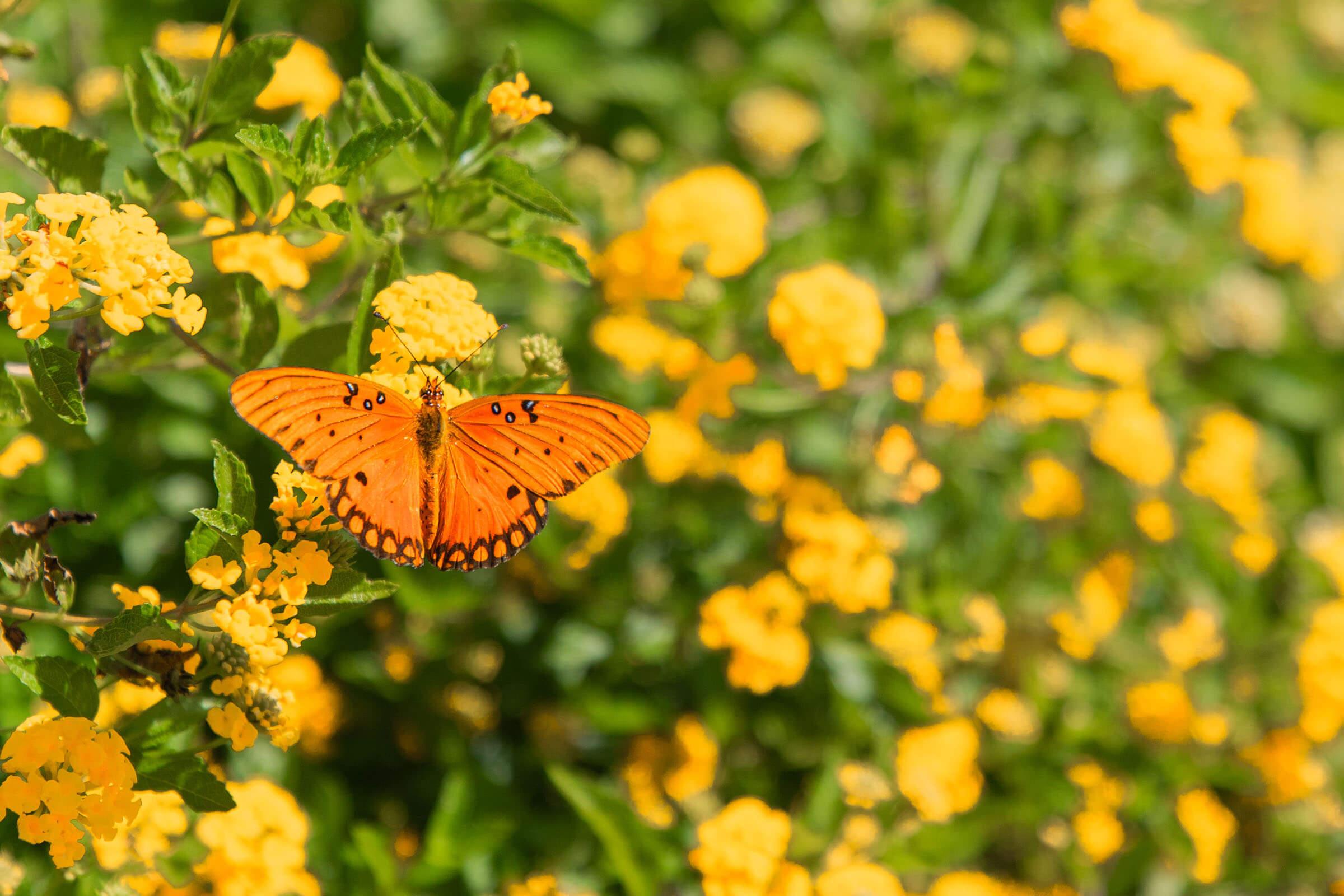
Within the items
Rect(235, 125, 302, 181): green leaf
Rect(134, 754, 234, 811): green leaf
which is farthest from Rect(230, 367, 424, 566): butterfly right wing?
Rect(134, 754, 234, 811): green leaf

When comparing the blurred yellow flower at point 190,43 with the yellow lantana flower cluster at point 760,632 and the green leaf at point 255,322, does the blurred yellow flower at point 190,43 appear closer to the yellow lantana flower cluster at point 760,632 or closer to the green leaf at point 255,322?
the green leaf at point 255,322

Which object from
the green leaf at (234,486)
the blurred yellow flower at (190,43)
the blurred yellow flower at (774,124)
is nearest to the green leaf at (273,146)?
the green leaf at (234,486)

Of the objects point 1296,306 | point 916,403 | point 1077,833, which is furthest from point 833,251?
point 1296,306

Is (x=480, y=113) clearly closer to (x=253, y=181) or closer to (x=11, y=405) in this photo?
(x=253, y=181)

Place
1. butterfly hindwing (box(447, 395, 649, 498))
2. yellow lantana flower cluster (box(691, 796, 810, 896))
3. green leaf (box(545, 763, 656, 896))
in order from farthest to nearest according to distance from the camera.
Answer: green leaf (box(545, 763, 656, 896)) < yellow lantana flower cluster (box(691, 796, 810, 896)) < butterfly hindwing (box(447, 395, 649, 498))

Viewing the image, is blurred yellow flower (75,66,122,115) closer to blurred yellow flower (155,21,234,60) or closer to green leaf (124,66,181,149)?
blurred yellow flower (155,21,234,60)

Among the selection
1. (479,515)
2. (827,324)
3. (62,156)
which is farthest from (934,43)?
(62,156)

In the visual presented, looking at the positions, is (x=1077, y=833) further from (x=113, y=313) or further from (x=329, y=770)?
(x=113, y=313)
